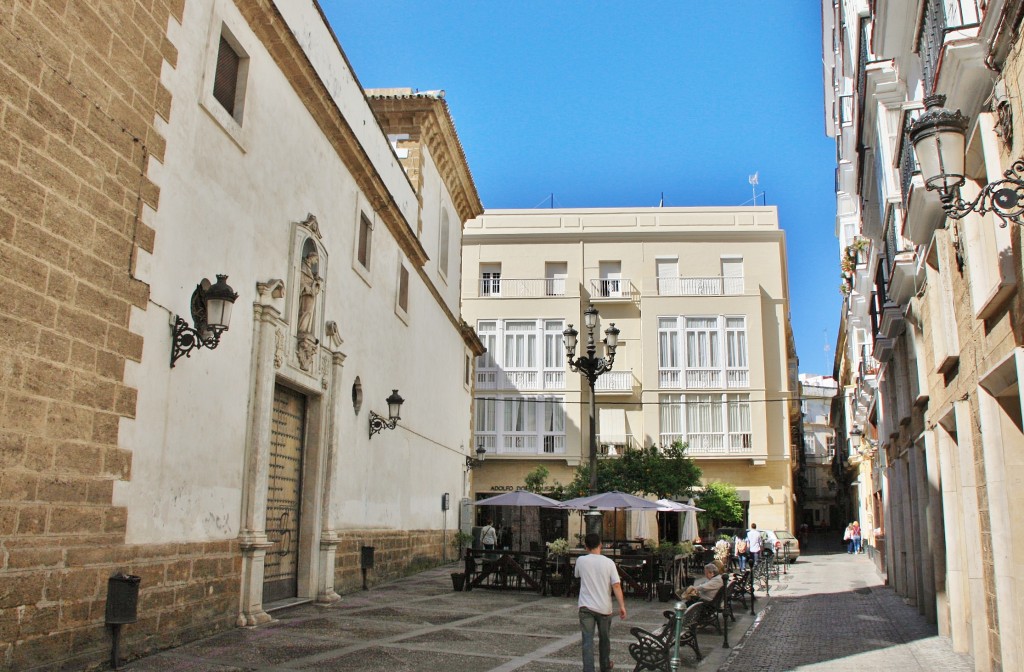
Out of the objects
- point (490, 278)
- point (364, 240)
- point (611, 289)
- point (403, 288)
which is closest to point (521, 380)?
point (490, 278)

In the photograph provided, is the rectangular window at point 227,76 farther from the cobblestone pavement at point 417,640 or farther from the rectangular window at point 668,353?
the rectangular window at point 668,353

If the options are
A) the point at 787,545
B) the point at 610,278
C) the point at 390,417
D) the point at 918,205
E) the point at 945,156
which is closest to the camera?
the point at 945,156

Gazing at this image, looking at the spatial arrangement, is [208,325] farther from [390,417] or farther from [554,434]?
[554,434]

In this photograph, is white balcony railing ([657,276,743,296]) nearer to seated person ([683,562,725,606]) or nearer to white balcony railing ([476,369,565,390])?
white balcony railing ([476,369,565,390])

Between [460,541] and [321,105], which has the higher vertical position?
[321,105]

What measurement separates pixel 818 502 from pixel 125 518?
70965 mm

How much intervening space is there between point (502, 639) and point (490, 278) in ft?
89.7

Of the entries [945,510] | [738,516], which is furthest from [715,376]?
[945,510]

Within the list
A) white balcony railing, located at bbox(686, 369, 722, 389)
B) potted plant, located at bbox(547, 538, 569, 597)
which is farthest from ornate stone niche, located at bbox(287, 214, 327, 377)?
white balcony railing, located at bbox(686, 369, 722, 389)

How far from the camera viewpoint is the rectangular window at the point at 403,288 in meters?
17.9

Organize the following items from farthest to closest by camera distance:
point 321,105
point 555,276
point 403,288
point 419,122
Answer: point 555,276, point 419,122, point 403,288, point 321,105

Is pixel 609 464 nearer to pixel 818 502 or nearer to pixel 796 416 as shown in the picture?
pixel 796 416

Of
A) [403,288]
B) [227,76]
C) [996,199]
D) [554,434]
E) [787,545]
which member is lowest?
[787,545]

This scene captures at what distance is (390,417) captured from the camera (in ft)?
51.3
